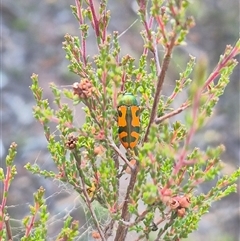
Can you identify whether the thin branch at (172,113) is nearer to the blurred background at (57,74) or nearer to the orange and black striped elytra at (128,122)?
the orange and black striped elytra at (128,122)

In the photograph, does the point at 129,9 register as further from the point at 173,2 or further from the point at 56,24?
the point at 173,2

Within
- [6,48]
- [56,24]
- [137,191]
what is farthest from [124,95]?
[56,24]

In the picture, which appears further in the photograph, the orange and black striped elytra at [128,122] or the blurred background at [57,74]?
the blurred background at [57,74]

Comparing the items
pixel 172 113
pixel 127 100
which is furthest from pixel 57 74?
pixel 172 113

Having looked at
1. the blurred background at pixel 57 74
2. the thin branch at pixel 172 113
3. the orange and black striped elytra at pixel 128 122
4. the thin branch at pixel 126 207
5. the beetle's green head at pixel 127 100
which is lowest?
the thin branch at pixel 126 207

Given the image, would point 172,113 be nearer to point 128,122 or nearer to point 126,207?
point 128,122

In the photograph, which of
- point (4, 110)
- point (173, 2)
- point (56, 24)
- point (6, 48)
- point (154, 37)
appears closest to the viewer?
point (173, 2)

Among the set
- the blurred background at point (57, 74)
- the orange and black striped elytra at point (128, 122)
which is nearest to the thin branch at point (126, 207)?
the orange and black striped elytra at point (128, 122)
